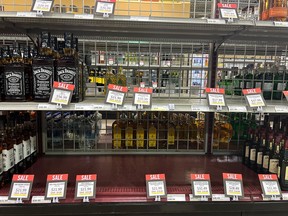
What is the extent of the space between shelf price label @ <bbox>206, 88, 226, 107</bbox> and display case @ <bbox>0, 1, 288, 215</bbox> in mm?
37

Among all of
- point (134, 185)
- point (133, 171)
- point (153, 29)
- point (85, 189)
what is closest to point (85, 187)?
point (85, 189)

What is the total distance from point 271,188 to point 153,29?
123 cm

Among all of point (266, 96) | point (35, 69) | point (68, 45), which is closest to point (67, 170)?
point (35, 69)

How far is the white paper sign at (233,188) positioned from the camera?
136 cm

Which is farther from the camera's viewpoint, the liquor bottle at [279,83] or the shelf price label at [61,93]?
the liquor bottle at [279,83]

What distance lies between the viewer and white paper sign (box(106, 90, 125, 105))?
1.32 m

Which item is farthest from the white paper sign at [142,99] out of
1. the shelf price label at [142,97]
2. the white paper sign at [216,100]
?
the white paper sign at [216,100]

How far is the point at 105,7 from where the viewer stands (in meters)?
1.25

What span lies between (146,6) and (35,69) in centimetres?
175

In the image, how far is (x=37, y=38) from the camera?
5.88 ft

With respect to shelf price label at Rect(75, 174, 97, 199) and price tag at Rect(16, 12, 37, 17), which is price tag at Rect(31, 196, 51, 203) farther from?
price tag at Rect(16, 12, 37, 17)

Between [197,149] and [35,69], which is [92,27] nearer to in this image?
[35,69]

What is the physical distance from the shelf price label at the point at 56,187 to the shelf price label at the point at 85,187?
0.07m

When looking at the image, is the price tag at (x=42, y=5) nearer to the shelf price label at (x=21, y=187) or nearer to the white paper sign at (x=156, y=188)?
the shelf price label at (x=21, y=187)
